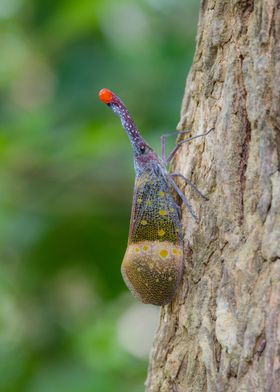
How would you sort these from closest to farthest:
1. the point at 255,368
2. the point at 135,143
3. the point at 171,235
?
the point at 255,368
the point at 171,235
the point at 135,143

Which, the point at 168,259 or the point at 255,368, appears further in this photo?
the point at 168,259

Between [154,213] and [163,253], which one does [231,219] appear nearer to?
[163,253]

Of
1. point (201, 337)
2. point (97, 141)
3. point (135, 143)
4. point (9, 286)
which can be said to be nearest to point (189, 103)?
point (135, 143)

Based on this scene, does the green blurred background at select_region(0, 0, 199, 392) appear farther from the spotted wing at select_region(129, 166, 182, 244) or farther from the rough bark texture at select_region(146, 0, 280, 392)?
the rough bark texture at select_region(146, 0, 280, 392)

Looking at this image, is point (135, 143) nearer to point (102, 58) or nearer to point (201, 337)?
point (201, 337)

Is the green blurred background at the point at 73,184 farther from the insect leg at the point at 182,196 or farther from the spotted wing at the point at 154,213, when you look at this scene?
the insect leg at the point at 182,196

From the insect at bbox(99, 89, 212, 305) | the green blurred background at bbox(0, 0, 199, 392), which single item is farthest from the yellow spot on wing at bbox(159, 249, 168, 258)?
the green blurred background at bbox(0, 0, 199, 392)
